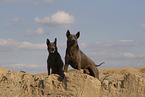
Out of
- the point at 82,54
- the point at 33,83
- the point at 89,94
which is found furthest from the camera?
the point at 82,54

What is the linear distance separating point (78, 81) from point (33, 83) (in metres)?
1.48

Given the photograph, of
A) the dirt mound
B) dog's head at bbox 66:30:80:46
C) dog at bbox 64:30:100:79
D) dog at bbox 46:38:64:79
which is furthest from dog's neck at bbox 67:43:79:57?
the dirt mound

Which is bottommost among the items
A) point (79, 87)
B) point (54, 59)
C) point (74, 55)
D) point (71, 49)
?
point (79, 87)

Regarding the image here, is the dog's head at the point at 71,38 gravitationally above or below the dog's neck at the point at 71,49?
above

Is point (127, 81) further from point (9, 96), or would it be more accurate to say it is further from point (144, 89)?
point (9, 96)

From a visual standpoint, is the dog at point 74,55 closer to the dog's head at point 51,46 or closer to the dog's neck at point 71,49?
the dog's neck at point 71,49

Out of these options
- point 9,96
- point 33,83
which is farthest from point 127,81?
point 9,96

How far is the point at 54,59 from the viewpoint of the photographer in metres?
8.01

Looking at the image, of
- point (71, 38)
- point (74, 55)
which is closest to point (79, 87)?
point (74, 55)

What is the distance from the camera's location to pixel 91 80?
6.32 metres

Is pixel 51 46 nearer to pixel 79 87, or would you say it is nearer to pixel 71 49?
pixel 71 49

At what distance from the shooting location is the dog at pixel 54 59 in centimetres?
775

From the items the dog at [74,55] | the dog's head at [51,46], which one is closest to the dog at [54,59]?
the dog's head at [51,46]

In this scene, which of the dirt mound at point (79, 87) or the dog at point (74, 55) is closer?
the dirt mound at point (79, 87)
